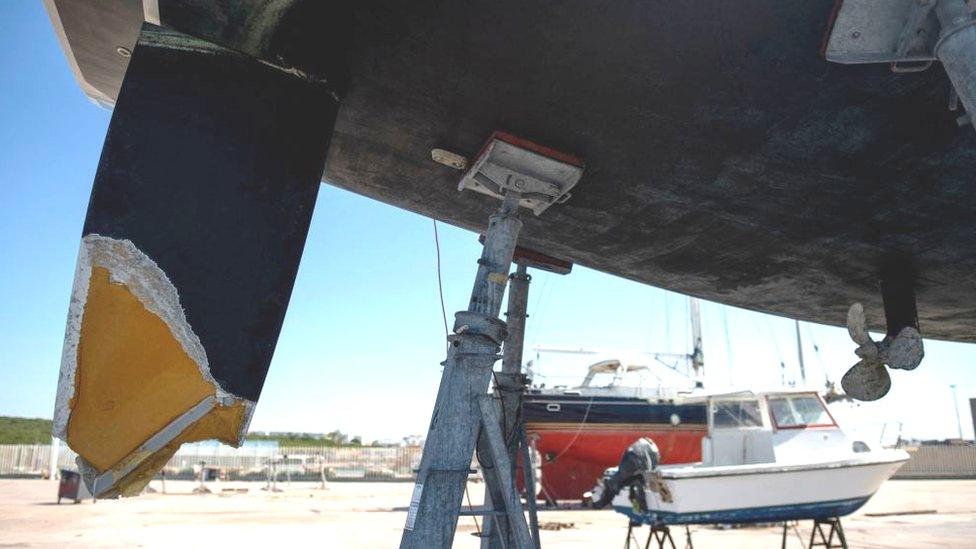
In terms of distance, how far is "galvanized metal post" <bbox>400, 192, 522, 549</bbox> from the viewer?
2938mm

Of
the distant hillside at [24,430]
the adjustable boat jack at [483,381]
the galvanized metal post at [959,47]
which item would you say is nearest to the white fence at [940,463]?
the adjustable boat jack at [483,381]

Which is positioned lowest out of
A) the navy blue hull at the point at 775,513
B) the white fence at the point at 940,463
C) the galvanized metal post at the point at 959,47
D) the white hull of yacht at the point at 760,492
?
the white fence at the point at 940,463

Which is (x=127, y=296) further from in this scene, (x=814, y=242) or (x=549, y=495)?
(x=549, y=495)

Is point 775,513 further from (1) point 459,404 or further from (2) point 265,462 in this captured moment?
(2) point 265,462

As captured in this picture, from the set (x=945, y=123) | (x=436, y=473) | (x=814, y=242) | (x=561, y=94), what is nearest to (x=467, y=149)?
(x=561, y=94)

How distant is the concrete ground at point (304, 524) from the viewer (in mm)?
9227

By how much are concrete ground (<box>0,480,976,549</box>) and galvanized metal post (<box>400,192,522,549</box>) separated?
6.76 meters

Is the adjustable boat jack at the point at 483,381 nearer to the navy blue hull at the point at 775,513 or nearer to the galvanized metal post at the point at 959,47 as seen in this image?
the galvanized metal post at the point at 959,47

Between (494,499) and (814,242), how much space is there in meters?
3.15

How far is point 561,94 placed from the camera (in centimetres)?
316

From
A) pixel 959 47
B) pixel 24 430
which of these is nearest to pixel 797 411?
pixel 959 47

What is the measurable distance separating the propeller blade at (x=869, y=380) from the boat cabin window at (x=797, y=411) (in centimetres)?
678

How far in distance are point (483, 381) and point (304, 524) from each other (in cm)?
973

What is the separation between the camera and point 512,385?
173 inches
